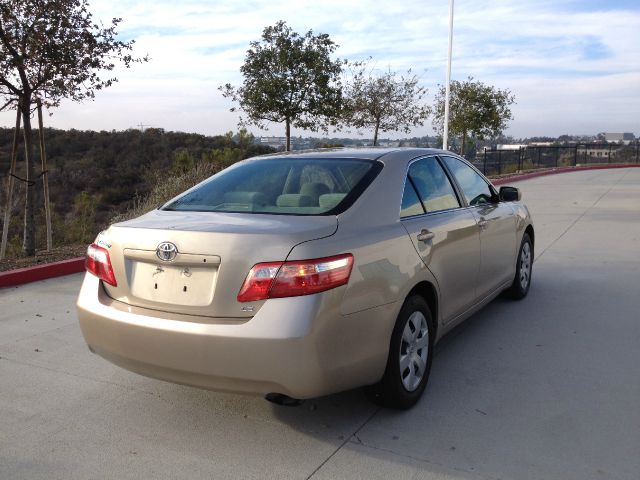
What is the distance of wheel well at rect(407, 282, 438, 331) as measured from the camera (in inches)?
152

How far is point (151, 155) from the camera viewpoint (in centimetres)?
3669

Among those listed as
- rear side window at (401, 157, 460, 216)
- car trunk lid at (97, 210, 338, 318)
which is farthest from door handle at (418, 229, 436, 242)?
car trunk lid at (97, 210, 338, 318)

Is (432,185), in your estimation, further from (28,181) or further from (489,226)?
(28,181)

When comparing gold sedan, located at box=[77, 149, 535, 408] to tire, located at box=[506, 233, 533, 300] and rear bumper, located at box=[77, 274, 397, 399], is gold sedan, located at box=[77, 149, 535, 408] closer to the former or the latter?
rear bumper, located at box=[77, 274, 397, 399]

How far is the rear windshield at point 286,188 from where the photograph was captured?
369 cm

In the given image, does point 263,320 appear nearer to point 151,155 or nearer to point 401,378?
point 401,378

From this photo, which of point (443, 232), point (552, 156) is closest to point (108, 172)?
point (552, 156)

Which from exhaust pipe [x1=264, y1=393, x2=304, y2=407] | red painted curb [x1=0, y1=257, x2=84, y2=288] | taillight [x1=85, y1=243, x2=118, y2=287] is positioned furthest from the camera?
red painted curb [x1=0, y1=257, x2=84, y2=288]

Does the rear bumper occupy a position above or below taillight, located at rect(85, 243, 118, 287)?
below

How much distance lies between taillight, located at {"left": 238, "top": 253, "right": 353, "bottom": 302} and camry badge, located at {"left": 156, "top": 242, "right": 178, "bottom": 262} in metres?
0.42

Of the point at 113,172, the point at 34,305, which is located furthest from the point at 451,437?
the point at 113,172

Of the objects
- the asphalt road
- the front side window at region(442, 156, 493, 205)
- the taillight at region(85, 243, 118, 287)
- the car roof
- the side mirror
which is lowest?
the asphalt road

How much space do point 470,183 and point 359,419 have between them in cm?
246

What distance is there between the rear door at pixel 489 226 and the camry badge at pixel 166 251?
2.54 metres
